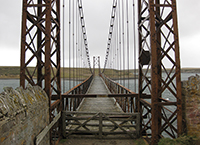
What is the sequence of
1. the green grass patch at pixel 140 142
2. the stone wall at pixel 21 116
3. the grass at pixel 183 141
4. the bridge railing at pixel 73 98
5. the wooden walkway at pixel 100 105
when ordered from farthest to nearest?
the wooden walkway at pixel 100 105, the bridge railing at pixel 73 98, the green grass patch at pixel 140 142, the grass at pixel 183 141, the stone wall at pixel 21 116

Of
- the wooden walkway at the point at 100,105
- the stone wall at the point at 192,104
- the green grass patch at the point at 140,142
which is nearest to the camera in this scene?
the stone wall at the point at 192,104

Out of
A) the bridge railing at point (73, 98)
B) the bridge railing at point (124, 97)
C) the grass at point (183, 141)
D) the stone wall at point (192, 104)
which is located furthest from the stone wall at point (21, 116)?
the stone wall at point (192, 104)

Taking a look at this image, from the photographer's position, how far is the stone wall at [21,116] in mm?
1931

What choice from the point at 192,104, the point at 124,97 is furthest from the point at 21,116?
the point at 124,97

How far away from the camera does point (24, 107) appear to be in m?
2.40

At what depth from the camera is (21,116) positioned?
2289 millimetres

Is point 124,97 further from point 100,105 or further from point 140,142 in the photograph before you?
point 140,142

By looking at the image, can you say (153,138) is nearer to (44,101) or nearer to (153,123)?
(153,123)

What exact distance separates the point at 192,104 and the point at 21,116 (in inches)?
140

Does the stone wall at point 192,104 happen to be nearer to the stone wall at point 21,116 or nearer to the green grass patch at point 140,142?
the green grass patch at point 140,142

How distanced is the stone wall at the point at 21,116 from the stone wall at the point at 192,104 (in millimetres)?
3303

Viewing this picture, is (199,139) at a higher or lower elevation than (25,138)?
lower

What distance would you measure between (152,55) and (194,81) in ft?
Result: 3.59

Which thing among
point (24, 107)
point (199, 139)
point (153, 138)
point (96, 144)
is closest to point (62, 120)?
point (96, 144)
